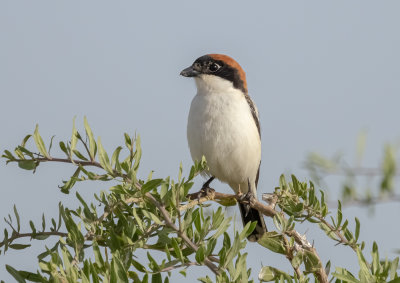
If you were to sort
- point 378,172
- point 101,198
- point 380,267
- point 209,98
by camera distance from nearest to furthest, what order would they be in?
1. point 378,172
2. point 380,267
3. point 101,198
4. point 209,98

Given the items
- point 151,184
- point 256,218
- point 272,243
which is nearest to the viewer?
point 151,184

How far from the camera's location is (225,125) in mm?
4785

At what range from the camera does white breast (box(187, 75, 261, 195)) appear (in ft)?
15.7

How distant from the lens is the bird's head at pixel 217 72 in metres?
5.23

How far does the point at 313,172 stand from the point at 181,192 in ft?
1.49

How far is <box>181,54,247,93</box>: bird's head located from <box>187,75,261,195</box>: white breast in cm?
7

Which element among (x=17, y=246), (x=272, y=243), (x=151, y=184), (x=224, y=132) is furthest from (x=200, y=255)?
(x=224, y=132)

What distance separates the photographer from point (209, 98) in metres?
4.98

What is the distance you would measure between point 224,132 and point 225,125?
0.18 ft

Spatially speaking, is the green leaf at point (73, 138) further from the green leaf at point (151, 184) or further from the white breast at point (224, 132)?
the white breast at point (224, 132)

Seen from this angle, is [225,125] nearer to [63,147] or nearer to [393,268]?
[63,147]

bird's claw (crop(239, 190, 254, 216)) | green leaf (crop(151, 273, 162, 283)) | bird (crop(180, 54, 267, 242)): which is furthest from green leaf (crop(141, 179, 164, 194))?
bird (crop(180, 54, 267, 242))

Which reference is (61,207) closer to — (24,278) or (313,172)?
(24,278)

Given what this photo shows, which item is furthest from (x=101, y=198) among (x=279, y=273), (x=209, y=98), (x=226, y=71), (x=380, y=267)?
(x=226, y=71)
